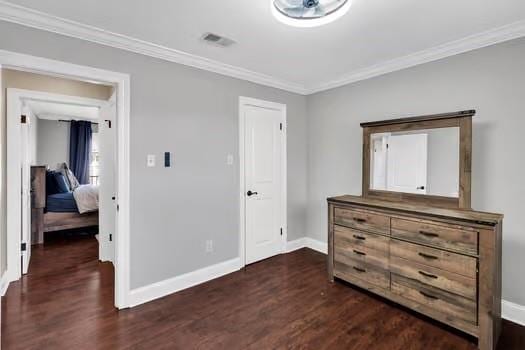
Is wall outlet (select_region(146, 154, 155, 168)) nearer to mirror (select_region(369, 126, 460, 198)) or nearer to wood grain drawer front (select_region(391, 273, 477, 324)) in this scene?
mirror (select_region(369, 126, 460, 198))

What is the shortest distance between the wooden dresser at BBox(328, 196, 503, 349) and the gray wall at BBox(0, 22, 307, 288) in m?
1.42

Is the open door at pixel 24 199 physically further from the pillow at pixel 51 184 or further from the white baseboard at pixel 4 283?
the pillow at pixel 51 184

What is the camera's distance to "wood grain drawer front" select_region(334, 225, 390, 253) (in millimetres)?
2566

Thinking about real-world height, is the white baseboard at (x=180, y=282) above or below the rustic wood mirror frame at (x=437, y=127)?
below

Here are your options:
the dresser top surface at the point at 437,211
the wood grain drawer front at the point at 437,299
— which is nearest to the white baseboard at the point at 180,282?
the dresser top surface at the point at 437,211

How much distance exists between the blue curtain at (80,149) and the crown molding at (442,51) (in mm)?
7082

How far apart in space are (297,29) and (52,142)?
773 centimetres

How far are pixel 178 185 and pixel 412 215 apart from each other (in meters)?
2.28

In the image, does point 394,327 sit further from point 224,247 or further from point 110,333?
point 110,333

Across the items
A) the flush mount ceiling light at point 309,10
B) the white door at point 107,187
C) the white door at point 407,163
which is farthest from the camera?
the white door at point 107,187

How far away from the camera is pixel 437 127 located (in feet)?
8.48

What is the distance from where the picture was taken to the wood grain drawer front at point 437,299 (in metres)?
2.04

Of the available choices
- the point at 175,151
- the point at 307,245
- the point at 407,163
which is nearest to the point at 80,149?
the point at 175,151

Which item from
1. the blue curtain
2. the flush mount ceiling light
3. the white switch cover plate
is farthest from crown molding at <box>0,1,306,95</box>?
the blue curtain
